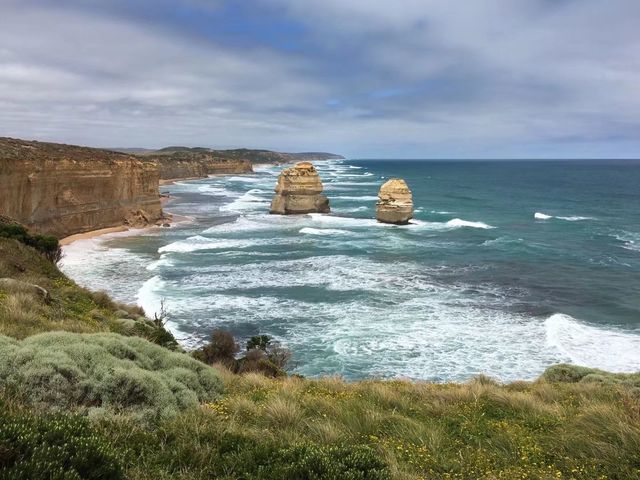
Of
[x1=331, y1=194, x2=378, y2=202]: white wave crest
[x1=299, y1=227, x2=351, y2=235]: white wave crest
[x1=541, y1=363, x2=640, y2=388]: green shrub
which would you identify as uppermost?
[x1=331, y1=194, x2=378, y2=202]: white wave crest

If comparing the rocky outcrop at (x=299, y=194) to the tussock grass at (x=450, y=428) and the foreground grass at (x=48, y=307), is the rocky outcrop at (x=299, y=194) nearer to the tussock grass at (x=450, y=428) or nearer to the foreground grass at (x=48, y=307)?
the foreground grass at (x=48, y=307)

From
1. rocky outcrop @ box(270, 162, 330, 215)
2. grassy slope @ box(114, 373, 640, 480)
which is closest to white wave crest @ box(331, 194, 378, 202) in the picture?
rocky outcrop @ box(270, 162, 330, 215)

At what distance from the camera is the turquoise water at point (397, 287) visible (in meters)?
17.8

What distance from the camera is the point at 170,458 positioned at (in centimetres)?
484

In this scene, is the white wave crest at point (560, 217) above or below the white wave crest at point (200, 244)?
above

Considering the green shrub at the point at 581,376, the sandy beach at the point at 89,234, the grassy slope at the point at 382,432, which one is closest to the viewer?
the grassy slope at the point at 382,432

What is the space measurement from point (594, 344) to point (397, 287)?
987 centimetres

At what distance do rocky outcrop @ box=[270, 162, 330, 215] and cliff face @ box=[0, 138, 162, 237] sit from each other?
13481mm

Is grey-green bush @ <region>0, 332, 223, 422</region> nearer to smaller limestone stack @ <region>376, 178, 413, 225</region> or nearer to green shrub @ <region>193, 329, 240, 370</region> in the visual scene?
green shrub @ <region>193, 329, 240, 370</region>

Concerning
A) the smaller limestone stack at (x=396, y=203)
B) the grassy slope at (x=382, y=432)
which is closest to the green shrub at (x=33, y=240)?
the grassy slope at (x=382, y=432)

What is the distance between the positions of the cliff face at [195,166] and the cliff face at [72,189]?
160 ft

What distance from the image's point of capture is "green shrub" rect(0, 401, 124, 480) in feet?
11.8

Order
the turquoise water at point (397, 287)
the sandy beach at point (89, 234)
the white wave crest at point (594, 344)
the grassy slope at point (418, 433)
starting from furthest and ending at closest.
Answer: the sandy beach at point (89, 234) < the turquoise water at point (397, 287) < the white wave crest at point (594, 344) < the grassy slope at point (418, 433)

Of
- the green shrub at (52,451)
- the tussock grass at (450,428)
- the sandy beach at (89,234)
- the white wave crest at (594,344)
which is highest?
the green shrub at (52,451)
